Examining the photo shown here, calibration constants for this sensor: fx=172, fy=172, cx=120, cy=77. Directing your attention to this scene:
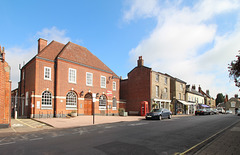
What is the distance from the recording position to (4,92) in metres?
13.0

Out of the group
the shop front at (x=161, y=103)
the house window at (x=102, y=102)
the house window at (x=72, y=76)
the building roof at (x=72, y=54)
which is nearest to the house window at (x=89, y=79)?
the building roof at (x=72, y=54)

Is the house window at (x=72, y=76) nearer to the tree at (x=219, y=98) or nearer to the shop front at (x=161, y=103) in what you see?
the shop front at (x=161, y=103)

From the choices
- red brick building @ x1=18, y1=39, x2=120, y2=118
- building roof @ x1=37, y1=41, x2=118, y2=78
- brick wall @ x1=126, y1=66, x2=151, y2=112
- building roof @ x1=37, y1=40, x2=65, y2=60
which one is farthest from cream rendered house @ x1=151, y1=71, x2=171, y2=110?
building roof @ x1=37, y1=40, x2=65, y2=60

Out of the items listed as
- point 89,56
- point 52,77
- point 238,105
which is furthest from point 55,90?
point 238,105

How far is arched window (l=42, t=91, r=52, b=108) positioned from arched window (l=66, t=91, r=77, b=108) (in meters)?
2.29

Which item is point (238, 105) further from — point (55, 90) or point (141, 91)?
point (55, 90)

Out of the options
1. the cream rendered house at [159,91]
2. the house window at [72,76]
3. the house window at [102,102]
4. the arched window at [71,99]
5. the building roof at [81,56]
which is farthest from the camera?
the cream rendered house at [159,91]

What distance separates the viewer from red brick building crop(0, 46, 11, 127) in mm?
12734

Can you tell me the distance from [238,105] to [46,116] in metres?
78.7

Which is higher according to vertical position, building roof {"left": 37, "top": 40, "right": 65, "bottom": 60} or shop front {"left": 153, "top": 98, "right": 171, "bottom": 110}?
building roof {"left": 37, "top": 40, "right": 65, "bottom": 60}

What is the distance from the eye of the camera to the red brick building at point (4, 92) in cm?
1273

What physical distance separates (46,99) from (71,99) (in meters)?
3.41

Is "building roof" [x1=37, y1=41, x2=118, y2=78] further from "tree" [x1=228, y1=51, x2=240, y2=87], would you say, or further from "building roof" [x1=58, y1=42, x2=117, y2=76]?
"tree" [x1=228, y1=51, x2=240, y2=87]

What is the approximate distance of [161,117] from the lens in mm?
20953
